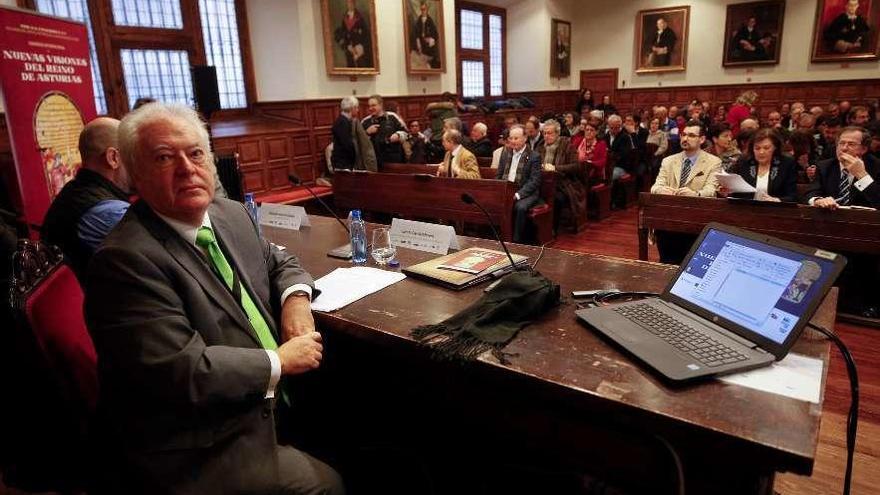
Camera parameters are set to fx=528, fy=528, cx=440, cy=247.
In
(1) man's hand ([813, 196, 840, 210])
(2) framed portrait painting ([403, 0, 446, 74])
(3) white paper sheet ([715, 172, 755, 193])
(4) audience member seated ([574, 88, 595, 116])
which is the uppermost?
(2) framed portrait painting ([403, 0, 446, 74])

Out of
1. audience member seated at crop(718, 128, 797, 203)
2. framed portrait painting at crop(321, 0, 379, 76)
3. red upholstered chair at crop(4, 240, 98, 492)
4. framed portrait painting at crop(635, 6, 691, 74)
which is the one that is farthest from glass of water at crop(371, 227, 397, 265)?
framed portrait painting at crop(635, 6, 691, 74)

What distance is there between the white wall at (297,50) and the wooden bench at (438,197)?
2.72 meters

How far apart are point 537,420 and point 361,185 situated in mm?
3512

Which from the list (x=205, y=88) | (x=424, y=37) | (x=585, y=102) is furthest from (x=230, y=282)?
(x=585, y=102)

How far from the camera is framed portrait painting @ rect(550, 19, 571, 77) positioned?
1240 centimetres

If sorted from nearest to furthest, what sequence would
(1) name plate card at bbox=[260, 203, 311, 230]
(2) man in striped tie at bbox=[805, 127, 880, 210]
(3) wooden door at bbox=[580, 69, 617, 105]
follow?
(1) name plate card at bbox=[260, 203, 311, 230]
(2) man in striped tie at bbox=[805, 127, 880, 210]
(3) wooden door at bbox=[580, 69, 617, 105]

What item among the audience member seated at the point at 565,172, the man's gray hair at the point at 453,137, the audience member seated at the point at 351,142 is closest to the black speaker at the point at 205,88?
the audience member seated at the point at 351,142

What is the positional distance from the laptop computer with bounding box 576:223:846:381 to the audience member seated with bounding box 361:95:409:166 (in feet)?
17.4

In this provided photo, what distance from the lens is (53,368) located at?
1.23 m

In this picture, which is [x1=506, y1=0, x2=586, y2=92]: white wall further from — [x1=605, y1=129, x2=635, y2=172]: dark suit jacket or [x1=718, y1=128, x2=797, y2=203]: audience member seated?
[x1=718, y1=128, x2=797, y2=203]: audience member seated

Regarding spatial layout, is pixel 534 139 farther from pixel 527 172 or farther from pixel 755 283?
pixel 755 283

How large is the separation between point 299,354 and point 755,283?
43.2 inches

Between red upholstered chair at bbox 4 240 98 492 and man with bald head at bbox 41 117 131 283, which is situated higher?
man with bald head at bbox 41 117 131 283

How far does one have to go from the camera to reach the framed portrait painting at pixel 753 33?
11055mm
